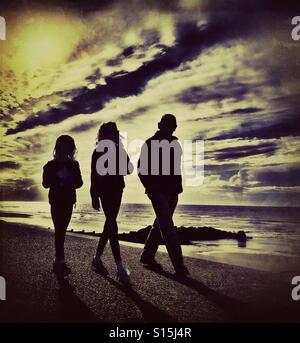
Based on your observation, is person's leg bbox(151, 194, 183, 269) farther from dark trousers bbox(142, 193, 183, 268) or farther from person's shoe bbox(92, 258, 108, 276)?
person's shoe bbox(92, 258, 108, 276)

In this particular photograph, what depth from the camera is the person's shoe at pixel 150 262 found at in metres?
5.12

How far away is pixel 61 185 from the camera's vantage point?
4656 mm

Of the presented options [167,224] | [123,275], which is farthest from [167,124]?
[123,275]

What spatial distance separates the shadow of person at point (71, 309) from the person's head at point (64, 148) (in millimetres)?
1736

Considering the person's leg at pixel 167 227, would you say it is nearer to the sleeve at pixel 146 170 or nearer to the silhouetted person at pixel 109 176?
the sleeve at pixel 146 170

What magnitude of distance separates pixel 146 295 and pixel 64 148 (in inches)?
85.0

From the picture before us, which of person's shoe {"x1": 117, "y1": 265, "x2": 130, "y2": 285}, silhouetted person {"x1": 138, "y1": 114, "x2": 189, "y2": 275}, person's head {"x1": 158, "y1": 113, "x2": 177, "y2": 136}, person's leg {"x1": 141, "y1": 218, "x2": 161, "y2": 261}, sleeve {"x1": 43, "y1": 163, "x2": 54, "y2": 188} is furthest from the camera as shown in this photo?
person's leg {"x1": 141, "y1": 218, "x2": 161, "y2": 261}

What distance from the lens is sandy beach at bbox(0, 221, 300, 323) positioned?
326 centimetres

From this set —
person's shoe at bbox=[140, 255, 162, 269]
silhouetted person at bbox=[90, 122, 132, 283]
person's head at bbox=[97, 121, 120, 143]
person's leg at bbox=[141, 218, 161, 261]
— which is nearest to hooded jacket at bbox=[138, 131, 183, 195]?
silhouetted person at bbox=[90, 122, 132, 283]

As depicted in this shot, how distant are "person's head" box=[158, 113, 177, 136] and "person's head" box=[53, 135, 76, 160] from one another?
121 cm

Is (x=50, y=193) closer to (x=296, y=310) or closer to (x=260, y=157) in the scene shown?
(x=296, y=310)
